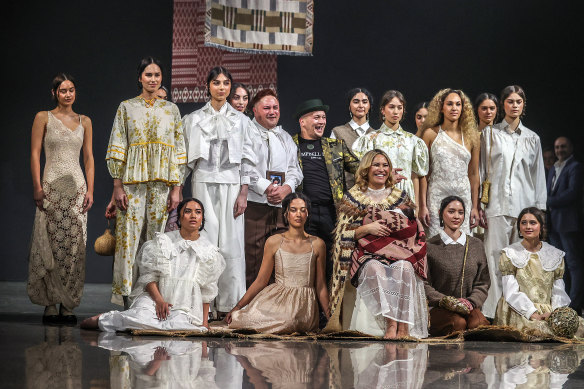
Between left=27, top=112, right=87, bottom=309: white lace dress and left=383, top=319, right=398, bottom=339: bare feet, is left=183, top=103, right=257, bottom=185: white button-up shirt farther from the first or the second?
left=383, top=319, right=398, bottom=339: bare feet

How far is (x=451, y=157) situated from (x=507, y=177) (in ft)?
1.54

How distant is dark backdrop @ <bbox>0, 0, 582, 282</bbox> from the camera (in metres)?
7.84

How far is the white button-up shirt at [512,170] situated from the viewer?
593 centimetres

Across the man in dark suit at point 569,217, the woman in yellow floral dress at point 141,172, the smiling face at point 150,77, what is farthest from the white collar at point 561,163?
the smiling face at point 150,77

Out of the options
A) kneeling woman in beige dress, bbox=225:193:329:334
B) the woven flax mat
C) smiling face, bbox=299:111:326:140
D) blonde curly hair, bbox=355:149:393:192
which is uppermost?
smiling face, bbox=299:111:326:140

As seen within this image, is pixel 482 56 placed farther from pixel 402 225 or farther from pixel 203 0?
pixel 402 225

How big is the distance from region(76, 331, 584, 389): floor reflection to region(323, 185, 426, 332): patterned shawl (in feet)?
1.76

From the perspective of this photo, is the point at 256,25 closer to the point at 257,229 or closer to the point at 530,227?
the point at 257,229

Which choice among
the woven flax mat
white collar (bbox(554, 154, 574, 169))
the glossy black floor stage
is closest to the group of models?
the woven flax mat

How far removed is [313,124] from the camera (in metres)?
5.70

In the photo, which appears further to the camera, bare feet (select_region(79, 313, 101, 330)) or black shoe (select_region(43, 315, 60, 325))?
black shoe (select_region(43, 315, 60, 325))

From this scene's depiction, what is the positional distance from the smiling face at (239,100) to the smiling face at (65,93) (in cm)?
114

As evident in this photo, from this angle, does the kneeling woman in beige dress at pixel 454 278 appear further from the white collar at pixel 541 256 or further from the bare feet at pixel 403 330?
the bare feet at pixel 403 330

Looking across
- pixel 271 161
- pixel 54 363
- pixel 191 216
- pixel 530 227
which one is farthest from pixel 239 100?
pixel 54 363
